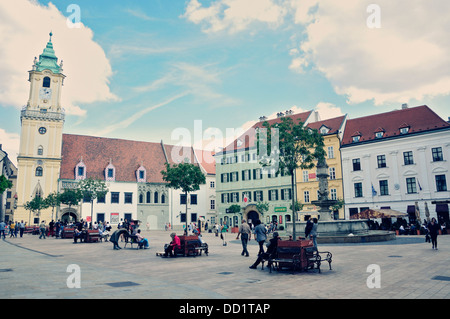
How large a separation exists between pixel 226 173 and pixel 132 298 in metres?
53.1

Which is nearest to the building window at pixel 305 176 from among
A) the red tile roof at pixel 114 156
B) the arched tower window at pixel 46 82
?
the red tile roof at pixel 114 156

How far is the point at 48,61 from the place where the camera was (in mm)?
59375

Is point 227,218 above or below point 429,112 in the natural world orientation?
below

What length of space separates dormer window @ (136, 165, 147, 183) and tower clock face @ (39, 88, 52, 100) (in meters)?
18.4

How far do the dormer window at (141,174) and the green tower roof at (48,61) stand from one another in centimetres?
2087

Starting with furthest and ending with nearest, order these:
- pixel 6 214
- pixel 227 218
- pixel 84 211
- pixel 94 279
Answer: pixel 6 214, pixel 227 218, pixel 84 211, pixel 94 279

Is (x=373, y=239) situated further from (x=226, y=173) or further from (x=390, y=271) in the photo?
(x=226, y=173)

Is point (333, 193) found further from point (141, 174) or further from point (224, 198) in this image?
point (141, 174)

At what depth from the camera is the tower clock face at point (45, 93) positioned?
2239 inches

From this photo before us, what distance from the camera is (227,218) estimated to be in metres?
59.6

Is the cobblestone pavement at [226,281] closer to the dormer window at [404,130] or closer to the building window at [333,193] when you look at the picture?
the dormer window at [404,130]

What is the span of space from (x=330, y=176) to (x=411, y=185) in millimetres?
10129

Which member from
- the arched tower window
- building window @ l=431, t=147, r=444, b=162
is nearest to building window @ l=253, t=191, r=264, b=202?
building window @ l=431, t=147, r=444, b=162
